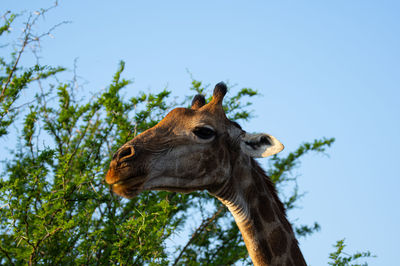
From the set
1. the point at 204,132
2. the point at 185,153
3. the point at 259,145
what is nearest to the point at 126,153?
the point at 185,153

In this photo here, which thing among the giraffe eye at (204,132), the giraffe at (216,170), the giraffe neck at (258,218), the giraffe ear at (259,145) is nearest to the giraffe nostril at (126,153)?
the giraffe at (216,170)

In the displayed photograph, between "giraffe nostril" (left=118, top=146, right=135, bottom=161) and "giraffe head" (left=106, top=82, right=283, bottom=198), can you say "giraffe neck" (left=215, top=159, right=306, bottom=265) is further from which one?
"giraffe nostril" (left=118, top=146, right=135, bottom=161)

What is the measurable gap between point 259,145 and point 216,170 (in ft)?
1.57

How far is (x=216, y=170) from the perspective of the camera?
4246 millimetres

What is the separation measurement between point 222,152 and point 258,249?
0.89m

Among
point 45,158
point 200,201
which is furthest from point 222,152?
point 200,201

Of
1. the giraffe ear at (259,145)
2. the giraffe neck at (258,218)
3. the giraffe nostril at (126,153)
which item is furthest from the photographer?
the giraffe ear at (259,145)

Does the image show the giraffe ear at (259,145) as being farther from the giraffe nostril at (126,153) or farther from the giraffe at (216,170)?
the giraffe nostril at (126,153)

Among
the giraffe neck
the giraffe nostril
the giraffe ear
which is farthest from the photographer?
the giraffe ear

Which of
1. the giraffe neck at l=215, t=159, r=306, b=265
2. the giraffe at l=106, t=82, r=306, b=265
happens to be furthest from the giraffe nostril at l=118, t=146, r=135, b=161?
the giraffe neck at l=215, t=159, r=306, b=265

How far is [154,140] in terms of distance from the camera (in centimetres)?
416

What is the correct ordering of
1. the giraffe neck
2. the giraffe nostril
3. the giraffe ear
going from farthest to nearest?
the giraffe ear, the giraffe neck, the giraffe nostril

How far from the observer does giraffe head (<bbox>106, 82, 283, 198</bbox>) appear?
12.8 ft

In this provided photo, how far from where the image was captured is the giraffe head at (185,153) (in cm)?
391
